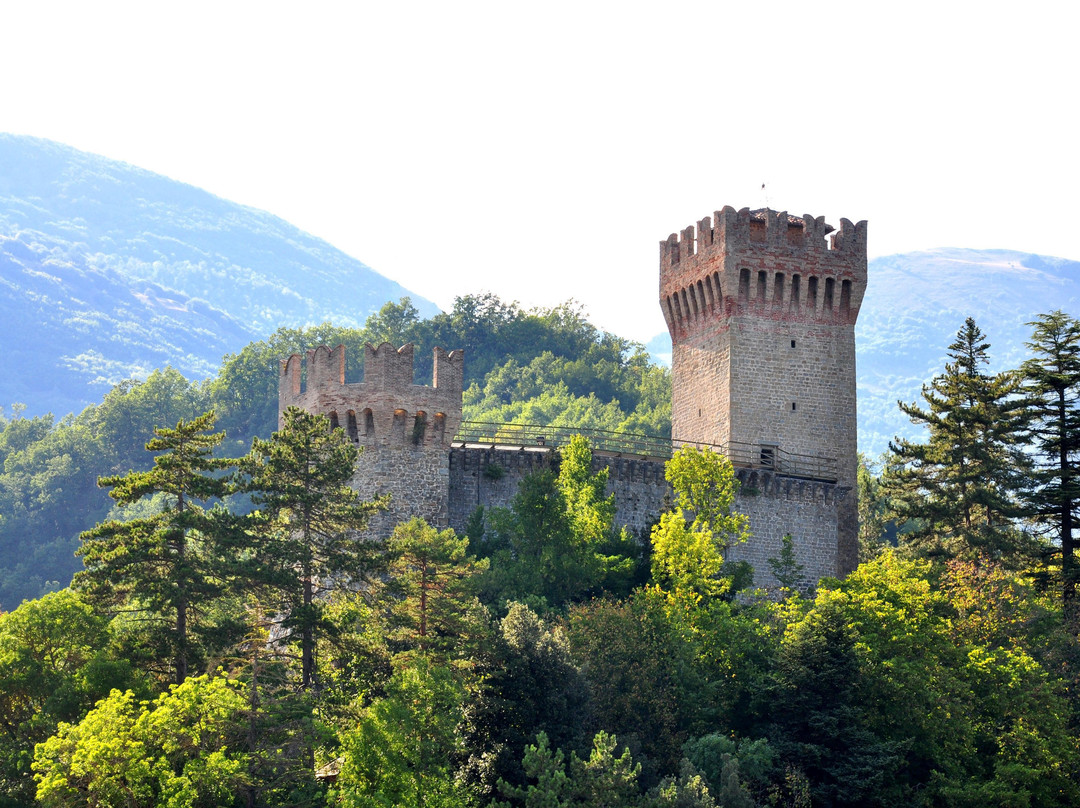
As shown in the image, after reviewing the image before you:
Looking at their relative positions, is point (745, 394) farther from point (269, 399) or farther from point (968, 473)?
point (269, 399)

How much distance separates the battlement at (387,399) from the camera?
49.7 m

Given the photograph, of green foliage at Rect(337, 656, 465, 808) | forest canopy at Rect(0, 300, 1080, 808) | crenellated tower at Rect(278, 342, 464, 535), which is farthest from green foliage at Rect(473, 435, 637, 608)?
green foliage at Rect(337, 656, 465, 808)

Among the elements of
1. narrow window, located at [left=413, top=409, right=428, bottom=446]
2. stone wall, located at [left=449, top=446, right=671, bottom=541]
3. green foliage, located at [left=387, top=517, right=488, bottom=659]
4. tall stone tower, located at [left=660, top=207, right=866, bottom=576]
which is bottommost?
green foliage, located at [left=387, top=517, right=488, bottom=659]

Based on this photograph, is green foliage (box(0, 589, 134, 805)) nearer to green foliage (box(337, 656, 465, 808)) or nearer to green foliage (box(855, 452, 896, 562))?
green foliage (box(337, 656, 465, 808))

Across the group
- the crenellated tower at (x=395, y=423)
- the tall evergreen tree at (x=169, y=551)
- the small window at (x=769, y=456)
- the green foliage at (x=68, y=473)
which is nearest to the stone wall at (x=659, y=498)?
the small window at (x=769, y=456)

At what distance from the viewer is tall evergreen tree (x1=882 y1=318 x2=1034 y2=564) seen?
5434cm

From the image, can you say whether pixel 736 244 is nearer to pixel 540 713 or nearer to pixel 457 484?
pixel 457 484

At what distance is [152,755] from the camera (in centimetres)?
3791

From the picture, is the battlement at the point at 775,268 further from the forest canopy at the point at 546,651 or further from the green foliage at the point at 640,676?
the green foliage at the point at 640,676

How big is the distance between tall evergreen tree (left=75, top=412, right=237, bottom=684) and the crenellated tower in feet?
21.1

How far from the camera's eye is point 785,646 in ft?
153

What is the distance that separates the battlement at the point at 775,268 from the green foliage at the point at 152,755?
26855mm

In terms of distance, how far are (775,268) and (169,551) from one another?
26.4m

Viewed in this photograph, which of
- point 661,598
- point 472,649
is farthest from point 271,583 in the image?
point 661,598
